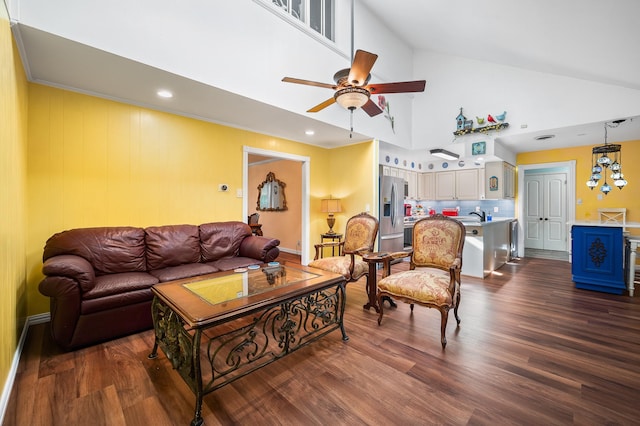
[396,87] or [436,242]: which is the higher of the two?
[396,87]

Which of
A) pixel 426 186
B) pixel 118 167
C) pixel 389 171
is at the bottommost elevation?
pixel 118 167

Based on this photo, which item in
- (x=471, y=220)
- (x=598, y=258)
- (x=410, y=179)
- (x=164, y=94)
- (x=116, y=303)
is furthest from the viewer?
(x=410, y=179)

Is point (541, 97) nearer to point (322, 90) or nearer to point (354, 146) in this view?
point (354, 146)

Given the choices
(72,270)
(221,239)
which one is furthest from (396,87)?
(72,270)

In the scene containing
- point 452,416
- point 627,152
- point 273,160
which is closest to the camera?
point 452,416

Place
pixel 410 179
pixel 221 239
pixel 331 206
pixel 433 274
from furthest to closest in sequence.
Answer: pixel 410 179, pixel 331 206, pixel 221 239, pixel 433 274

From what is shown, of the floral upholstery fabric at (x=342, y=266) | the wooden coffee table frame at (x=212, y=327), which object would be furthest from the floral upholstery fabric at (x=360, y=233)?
the wooden coffee table frame at (x=212, y=327)

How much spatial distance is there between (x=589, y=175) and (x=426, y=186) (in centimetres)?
323

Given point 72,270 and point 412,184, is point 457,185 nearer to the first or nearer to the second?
point 412,184

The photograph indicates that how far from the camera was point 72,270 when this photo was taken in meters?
2.17

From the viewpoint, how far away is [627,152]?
5297 millimetres

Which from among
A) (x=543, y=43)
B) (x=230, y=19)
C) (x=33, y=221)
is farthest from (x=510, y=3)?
(x=33, y=221)

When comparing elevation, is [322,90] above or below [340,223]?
above

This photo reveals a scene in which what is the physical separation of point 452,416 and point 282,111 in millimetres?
3425
